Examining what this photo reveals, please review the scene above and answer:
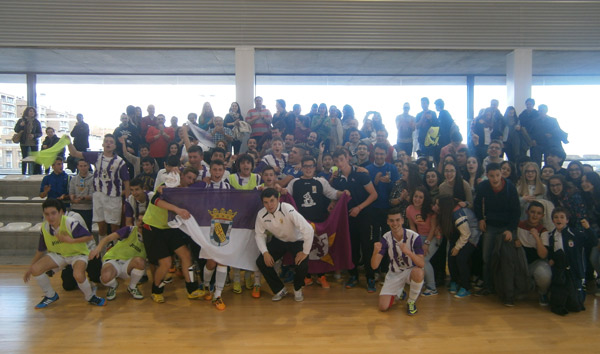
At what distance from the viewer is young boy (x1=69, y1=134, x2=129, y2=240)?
6.19 m

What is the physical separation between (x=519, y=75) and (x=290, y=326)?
30.5ft

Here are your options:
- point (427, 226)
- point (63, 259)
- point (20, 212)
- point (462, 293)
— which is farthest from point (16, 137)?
point (462, 293)

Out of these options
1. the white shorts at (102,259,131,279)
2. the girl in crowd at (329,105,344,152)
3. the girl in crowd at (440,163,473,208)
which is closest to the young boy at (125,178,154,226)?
the white shorts at (102,259,131,279)

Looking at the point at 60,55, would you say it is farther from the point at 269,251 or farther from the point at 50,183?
the point at 269,251

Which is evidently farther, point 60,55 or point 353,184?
point 60,55

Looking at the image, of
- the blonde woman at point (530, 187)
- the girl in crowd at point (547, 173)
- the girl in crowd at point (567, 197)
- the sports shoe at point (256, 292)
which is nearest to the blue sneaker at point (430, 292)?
the blonde woman at point (530, 187)

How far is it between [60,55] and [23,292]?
25.8ft

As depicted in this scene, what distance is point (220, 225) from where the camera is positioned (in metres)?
5.14

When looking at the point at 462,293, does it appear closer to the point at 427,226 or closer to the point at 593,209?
the point at 427,226

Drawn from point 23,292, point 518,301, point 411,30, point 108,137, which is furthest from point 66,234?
point 411,30

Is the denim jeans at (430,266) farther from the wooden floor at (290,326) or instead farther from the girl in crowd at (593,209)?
the girl in crowd at (593,209)

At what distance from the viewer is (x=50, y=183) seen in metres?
6.57

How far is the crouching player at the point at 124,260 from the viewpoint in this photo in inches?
194

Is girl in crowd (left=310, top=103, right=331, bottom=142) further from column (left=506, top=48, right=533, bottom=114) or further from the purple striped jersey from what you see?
column (left=506, top=48, right=533, bottom=114)
